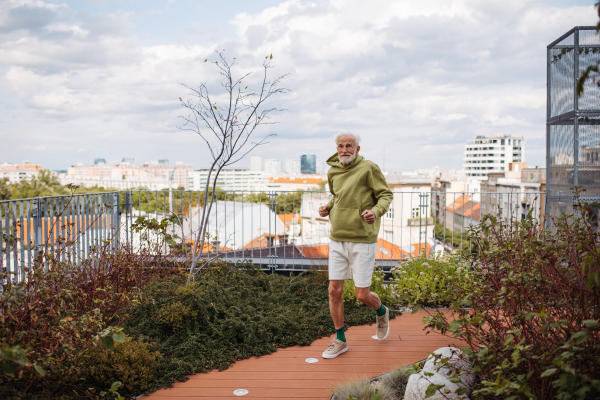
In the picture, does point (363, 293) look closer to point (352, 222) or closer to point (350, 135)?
point (352, 222)

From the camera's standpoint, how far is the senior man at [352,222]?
120 inches

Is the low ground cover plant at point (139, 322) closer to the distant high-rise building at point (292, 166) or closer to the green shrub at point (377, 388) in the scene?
the green shrub at point (377, 388)

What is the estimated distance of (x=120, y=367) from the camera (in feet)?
8.16

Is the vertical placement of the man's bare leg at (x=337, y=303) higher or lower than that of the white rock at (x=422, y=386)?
higher

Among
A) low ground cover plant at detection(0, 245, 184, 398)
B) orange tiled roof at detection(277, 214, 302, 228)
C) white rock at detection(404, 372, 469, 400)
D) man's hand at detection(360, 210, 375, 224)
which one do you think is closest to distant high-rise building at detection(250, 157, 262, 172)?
orange tiled roof at detection(277, 214, 302, 228)

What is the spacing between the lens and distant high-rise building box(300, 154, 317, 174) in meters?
103

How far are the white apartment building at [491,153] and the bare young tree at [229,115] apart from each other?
109824mm

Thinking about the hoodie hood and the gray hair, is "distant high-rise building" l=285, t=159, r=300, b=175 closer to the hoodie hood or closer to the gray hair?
the hoodie hood

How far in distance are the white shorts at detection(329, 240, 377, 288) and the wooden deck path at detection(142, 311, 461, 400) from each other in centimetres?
57

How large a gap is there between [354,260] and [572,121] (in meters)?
3.78

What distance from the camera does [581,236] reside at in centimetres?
232

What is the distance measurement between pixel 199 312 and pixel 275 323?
643 mm

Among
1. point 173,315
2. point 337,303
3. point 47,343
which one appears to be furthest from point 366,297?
point 47,343

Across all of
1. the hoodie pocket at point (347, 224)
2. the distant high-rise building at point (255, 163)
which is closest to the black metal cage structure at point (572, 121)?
the hoodie pocket at point (347, 224)
